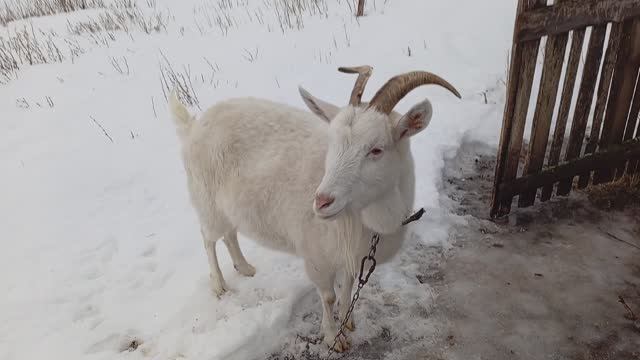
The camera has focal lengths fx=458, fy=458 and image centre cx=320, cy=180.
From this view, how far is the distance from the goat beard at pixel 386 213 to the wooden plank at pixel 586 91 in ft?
6.68

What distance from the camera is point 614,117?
3.77m

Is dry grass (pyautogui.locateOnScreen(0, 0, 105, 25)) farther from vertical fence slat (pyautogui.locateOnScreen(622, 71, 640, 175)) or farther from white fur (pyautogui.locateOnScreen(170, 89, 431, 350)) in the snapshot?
vertical fence slat (pyautogui.locateOnScreen(622, 71, 640, 175))

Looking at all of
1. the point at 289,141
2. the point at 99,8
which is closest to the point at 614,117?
the point at 289,141

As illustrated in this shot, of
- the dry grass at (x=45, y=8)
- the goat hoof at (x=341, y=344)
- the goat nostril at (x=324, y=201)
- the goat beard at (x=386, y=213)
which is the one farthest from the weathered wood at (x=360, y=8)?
the dry grass at (x=45, y=8)

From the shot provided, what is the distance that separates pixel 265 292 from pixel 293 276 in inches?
9.8

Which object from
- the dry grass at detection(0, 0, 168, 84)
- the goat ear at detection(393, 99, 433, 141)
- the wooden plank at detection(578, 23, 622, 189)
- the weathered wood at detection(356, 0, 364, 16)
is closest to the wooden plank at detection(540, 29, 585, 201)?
the wooden plank at detection(578, 23, 622, 189)

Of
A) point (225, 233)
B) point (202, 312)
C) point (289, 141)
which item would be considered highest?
point (289, 141)

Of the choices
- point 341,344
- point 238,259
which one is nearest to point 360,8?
point 238,259

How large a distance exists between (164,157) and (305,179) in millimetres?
2974

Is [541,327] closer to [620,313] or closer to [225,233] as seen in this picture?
[620,313]

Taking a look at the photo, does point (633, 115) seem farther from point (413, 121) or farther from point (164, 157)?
point (164, 157)

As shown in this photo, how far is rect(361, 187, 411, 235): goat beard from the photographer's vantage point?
2.49m

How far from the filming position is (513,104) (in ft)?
11.5

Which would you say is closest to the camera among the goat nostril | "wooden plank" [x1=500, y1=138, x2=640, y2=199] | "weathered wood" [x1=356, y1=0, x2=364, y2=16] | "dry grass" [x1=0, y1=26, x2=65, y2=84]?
the goat nostril
